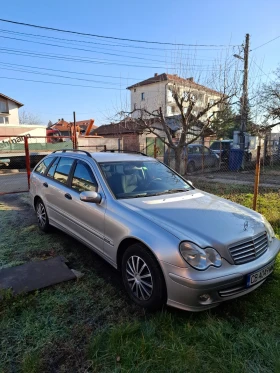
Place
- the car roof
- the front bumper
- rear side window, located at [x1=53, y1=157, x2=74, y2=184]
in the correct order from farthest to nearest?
rear side window, located at [x1=53, y1=157, x2=74, y2=184] → the car roof → the front bumper

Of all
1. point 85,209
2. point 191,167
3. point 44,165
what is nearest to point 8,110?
point 191,167

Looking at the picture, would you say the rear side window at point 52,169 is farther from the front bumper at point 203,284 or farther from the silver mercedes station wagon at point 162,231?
the front bumper at point 203,284

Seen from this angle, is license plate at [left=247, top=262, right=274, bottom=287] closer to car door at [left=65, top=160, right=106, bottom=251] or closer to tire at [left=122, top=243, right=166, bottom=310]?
tire at [left=122, top=243, right=166, bottom=310]

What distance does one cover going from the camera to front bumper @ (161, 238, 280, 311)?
2.26 meters

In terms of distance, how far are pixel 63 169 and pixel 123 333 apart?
9.12 ft

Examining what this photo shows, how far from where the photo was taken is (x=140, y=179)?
3.71 m

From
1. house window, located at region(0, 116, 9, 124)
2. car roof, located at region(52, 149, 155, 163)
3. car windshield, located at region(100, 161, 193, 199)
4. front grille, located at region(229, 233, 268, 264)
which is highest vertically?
house window, located at region(0, 116, 9, 124)

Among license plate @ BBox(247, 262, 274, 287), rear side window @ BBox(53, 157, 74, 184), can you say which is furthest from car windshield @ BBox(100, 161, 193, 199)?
license plate @ BBox(247, 262, 274, 287)

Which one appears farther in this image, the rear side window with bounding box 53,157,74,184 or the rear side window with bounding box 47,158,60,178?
the rear side window with bounding box 47,158,60,178

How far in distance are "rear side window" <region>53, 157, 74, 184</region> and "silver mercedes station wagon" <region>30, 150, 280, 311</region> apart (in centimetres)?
5

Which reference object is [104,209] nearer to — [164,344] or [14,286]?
[14,286]

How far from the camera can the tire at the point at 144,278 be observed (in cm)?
247

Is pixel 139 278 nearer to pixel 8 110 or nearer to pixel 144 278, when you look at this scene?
pixel 144 278

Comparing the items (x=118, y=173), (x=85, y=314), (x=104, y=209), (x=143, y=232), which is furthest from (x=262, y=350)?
(x=118, y=173)
